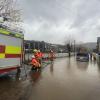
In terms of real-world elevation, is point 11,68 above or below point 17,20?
below

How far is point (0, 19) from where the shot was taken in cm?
1285

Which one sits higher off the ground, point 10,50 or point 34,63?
point 10,50

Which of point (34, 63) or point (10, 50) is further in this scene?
Result: point (34, 63)

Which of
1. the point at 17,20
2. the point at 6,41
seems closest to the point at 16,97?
the point at 6,41

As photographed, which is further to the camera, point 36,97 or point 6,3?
point 6,3

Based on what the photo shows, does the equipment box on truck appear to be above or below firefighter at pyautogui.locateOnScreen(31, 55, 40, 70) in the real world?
above

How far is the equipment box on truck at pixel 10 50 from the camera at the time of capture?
11.9 meters

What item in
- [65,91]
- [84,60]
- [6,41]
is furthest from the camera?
[84,60]

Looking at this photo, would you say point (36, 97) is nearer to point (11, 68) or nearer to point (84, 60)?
point (11, 68)

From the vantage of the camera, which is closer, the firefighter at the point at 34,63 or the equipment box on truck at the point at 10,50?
the equipment box on truck at the point at 10,50

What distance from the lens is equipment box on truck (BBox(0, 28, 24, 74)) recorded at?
11.9 m

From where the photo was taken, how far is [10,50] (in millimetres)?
12875

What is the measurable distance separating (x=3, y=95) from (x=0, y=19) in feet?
16.4

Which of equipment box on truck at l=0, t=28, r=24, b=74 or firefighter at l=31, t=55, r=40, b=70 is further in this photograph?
firefighter at l=31, t=55, r=40, b=70
